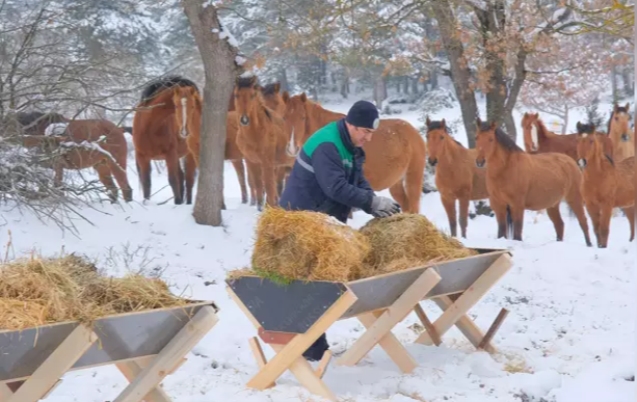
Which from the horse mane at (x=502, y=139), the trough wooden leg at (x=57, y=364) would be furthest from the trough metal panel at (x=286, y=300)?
the horse mane at (x=502, y=139)

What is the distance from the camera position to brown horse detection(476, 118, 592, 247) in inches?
482

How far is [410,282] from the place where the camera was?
228 inches

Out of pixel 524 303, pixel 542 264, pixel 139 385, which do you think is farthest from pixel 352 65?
pixel 139 385

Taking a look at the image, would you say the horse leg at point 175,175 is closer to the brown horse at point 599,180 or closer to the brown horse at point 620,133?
the brown horse at point 599,180

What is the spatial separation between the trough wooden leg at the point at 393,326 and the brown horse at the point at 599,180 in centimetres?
783

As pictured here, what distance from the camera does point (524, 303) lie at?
27.6ft

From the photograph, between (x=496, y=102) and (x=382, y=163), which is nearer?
(x=382, y=163)

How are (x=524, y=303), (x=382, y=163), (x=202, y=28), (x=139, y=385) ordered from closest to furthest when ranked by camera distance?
(x=139, y=385), (x=524, y=303), (x=202, y=28), (x=382, y=163)

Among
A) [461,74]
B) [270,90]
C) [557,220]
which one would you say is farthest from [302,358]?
[461,74]

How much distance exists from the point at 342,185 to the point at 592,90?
33.1m

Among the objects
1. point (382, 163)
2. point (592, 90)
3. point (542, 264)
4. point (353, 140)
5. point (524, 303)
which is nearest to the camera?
point (353, 140)

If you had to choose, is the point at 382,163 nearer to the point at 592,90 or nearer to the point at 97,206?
the point at 97,206

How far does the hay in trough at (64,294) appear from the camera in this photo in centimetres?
414

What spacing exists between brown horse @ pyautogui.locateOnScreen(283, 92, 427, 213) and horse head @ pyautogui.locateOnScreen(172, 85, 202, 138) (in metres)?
1.36
